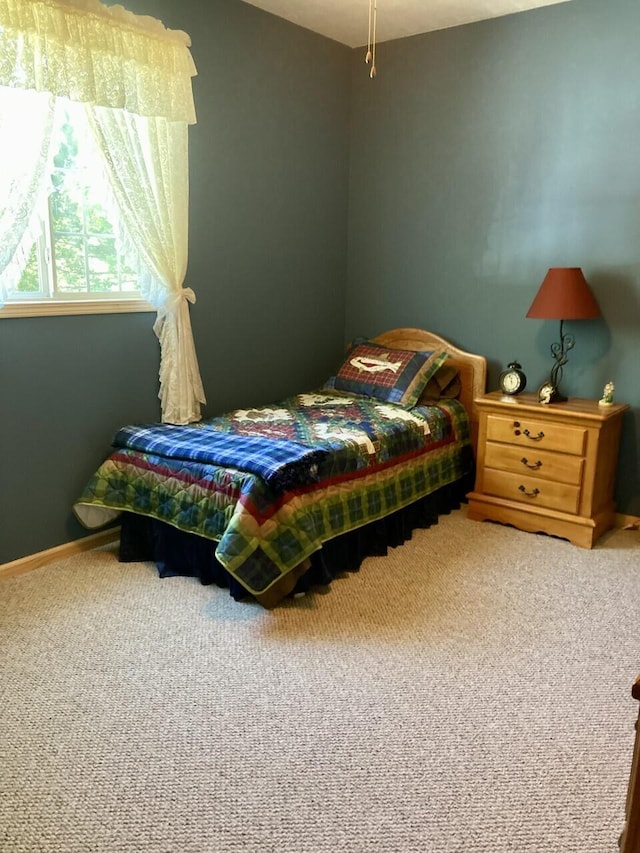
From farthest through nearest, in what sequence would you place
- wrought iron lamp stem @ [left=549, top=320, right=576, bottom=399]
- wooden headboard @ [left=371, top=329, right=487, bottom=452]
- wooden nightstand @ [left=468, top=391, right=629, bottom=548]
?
wooden headboard @ [left=371, top=329, right=487, bottom=452] → wrought iron lamp stem @ [left=549, top=320, right=576, bottom=399] → wooden nightstand @ [left=468, top=391, right=629, bottom=548]

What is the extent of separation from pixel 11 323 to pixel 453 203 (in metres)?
2.49

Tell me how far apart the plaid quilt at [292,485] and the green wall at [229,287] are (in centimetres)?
23

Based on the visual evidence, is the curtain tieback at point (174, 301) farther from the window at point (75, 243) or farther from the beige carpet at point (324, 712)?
the beige carpet at point (324, 712)

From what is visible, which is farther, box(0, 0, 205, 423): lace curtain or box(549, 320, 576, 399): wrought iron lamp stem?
box(549, 320, 576, 399): wrought iron lamp stem

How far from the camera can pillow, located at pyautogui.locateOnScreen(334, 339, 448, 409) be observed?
3.64 m

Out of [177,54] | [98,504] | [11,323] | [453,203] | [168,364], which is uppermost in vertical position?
[177,54]

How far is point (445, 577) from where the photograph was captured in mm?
2881

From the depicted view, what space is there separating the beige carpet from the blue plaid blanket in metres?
0.51

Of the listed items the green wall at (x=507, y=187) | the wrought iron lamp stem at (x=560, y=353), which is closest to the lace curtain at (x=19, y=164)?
the green wall at (x=507, y=187)

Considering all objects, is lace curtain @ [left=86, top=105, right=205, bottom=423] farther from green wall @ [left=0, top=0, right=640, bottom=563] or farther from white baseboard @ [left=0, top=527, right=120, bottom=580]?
white baseboard @ [left=0, top=527, right=120, bottom=580]

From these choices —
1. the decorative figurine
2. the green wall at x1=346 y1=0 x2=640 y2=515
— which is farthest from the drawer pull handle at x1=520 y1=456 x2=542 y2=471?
the green wall at x1=346 y1=0 x2=640 y2=515

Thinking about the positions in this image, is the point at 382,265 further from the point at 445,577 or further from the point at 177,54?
the point at 445,577

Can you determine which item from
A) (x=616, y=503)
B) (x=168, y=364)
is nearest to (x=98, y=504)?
(x=168, y=364)

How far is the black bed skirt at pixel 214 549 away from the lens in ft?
9.00
